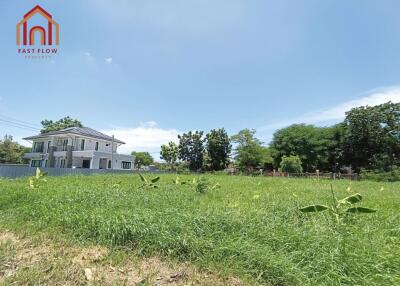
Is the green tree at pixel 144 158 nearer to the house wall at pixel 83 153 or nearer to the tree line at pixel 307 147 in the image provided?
the tree line at pixel 307 147

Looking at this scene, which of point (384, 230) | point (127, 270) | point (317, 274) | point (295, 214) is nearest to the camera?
point (317, 274)

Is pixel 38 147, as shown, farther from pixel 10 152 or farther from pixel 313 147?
pixel 313 147

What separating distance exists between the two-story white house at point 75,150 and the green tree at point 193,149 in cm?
757

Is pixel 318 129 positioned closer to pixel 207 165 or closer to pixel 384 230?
pixel 207 165

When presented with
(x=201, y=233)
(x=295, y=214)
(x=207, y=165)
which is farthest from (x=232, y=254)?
(x=207, y=165)

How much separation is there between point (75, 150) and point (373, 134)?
3361cm

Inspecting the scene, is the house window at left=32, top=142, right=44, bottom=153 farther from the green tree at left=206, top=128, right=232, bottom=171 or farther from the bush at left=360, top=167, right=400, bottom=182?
the bush at left=360, top=167, right=400, bottom=182

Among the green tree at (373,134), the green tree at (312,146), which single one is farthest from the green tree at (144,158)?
the green tree at (373,134)

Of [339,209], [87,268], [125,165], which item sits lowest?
[87,268]

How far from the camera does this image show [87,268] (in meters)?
2.74

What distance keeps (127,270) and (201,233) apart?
0.98m

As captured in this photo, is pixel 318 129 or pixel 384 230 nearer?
pixel 384 230

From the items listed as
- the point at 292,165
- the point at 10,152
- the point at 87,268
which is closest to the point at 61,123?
the point at 10,152

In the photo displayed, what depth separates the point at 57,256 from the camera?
3.02 m
